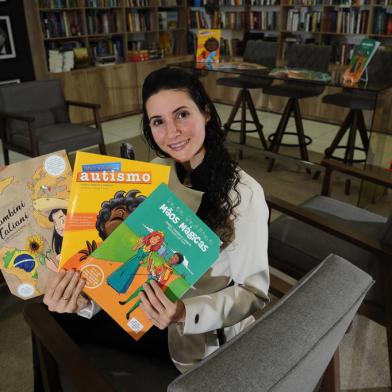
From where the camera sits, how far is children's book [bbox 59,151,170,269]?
817 millimetres

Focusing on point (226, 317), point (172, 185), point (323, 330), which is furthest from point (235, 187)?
point (323, 330)

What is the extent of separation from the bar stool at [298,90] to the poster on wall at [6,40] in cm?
308

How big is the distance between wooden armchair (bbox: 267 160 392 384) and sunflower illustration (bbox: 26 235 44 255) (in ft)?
3.22

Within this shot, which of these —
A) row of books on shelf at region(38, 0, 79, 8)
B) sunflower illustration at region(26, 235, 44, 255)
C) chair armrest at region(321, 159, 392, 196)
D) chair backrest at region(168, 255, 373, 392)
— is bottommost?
chair armrest at region(321, 159, 392, 196)

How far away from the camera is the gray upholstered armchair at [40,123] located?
3.18 metres

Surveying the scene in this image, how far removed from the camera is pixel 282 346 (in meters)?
0.61

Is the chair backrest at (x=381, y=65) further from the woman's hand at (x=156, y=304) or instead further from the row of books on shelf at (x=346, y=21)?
the woman's hand at (x=156, y=304)

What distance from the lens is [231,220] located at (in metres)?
1.03

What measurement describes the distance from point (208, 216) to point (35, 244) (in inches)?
17.3

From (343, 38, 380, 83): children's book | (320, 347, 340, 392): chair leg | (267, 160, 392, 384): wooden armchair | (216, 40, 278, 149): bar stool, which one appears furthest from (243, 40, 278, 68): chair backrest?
(320, 347, 340, 392): chair leg

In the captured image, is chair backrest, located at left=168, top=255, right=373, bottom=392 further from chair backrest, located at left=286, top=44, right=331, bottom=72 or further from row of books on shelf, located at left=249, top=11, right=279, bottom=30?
row of books on shelf, located at left=249, top=11, right=279, bottom=30

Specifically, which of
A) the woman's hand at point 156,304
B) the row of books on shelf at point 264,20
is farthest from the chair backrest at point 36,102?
the row of books on shelf at point 264,20

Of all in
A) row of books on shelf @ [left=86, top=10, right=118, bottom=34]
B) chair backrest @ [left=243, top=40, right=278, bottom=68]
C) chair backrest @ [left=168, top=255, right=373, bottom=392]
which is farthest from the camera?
row of books on shelf @ [left=86, top=10, right=118, bottom=34]

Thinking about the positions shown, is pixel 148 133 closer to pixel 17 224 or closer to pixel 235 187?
pixel 235 187
